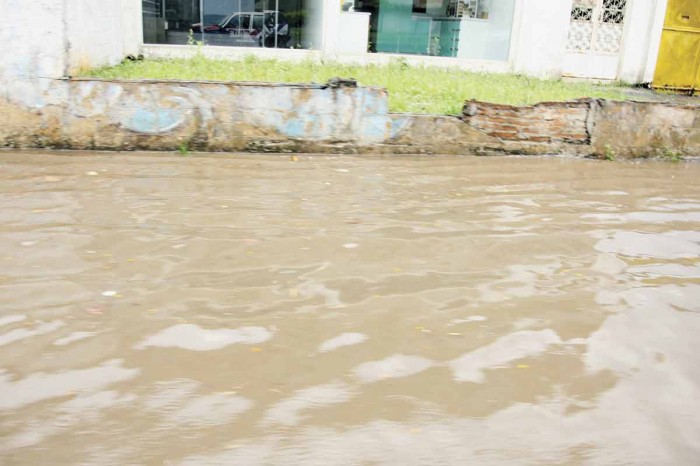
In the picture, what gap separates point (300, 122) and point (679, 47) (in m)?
10.9

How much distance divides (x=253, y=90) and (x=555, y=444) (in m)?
5.68

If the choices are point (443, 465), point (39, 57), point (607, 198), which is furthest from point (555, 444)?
point (39, 57)

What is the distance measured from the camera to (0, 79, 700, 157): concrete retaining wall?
719cm

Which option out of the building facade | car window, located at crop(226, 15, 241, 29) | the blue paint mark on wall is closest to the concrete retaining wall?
the blue paint mark on wall

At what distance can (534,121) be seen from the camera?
831cm

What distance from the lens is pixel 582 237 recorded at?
538cm

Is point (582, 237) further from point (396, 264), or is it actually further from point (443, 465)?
Answer: point (443, 465)

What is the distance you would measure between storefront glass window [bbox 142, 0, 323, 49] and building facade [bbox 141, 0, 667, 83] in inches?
0.7

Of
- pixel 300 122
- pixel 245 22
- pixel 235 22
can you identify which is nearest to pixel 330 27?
pixel 245 22

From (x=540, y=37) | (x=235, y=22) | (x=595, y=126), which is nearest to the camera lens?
(x=595, y=126)

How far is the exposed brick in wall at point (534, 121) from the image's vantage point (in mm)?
8070

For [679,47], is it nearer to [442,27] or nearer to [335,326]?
[442,27]

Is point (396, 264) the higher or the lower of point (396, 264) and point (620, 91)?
the lower

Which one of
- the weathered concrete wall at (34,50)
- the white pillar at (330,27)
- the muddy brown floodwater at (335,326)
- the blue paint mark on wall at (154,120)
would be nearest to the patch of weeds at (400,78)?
the white pillar at (330,27)
